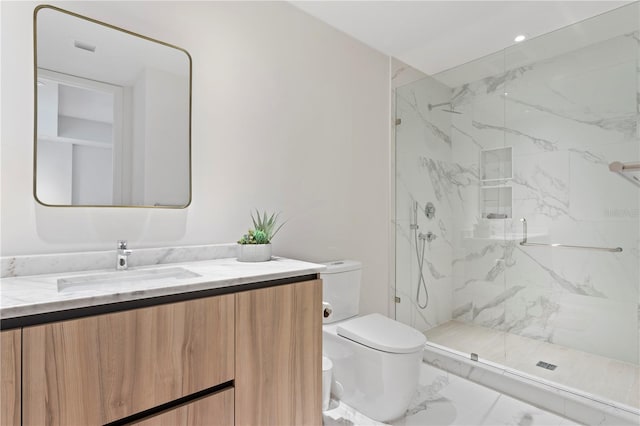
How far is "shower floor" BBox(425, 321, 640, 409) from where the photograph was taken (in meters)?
1.90

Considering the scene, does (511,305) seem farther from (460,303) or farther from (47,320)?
(47,320)

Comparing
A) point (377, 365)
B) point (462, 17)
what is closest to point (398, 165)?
point (462, 17)

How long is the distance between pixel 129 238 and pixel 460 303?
2.28 meters

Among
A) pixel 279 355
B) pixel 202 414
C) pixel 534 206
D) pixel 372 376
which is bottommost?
pixel 372 376

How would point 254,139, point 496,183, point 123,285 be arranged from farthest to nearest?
1. point 496,183
2. point 254,139
3. point 123,285

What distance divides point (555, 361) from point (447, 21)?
221 centimetres

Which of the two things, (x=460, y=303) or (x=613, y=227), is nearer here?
(x=613, y=227)

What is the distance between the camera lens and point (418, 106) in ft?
8.95

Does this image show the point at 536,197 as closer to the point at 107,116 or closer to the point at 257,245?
the point at 257,245

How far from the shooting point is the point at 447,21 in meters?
2.21

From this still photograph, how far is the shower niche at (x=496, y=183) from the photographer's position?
235 centimetres

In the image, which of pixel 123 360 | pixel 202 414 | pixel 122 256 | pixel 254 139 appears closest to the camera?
pixel 123 360

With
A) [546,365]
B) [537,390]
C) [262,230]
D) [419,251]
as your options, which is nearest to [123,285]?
[262,230]

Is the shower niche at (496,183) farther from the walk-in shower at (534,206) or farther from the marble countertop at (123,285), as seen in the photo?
the marble countertop at (123,285)
